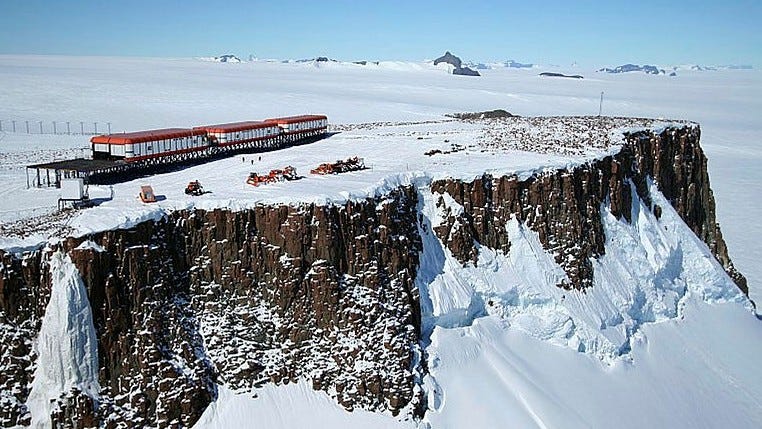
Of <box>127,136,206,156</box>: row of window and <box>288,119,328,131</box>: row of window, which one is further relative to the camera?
<box>288,119,328,131</box>: row of window

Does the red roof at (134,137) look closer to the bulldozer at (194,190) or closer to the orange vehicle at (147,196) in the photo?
the bulldozer at (194,190)

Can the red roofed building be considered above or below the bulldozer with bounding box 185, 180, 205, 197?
above

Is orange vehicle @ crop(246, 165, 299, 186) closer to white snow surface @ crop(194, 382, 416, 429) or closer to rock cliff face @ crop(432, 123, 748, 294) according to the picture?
rock cliff face @ crop(432, 123, 748, 294)

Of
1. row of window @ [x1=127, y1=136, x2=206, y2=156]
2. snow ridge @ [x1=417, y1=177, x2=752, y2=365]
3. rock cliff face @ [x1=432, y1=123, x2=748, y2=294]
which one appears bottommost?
snow ridge @ [x1=417, y1=177, x2=752, y2=365]

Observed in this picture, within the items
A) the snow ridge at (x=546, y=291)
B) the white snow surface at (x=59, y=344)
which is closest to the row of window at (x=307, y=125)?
the snow ridge at (x=546, y=291)

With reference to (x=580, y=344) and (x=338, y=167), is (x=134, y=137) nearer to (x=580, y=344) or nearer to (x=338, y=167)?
(x=338, y=167)

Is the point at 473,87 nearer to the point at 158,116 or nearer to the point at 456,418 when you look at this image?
the point at 158,116

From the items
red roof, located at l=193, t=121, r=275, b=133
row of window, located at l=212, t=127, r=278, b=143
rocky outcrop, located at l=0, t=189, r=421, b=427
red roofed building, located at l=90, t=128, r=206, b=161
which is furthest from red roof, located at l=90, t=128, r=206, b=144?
rocky outcrop, located at l=0, t=189, r=421, b=427

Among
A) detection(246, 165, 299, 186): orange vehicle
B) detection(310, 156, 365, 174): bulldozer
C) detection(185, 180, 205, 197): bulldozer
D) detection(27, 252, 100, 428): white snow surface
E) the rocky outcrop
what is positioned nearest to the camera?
detection(27, 252, 100, 428): white snow surface
